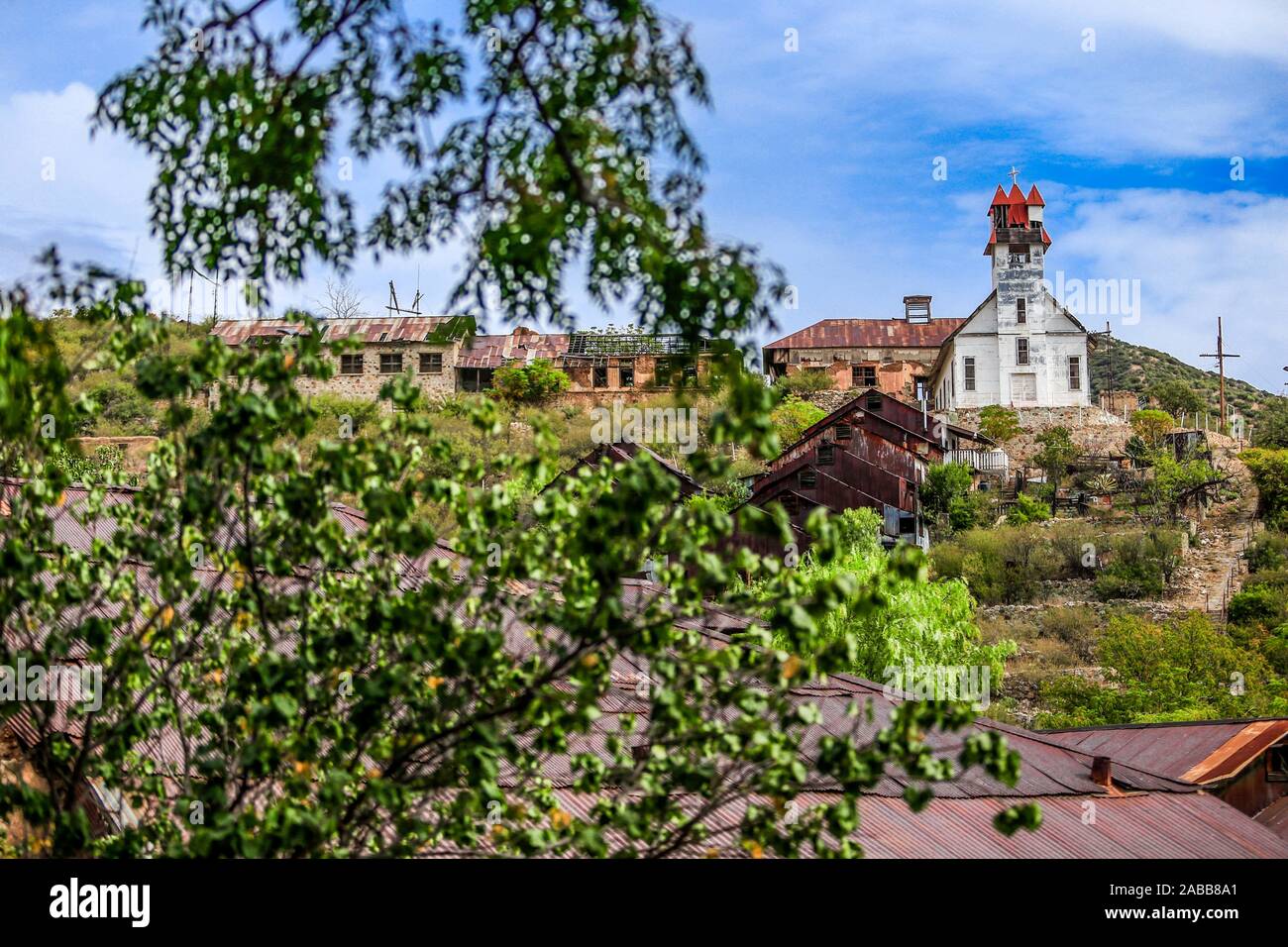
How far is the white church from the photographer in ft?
170

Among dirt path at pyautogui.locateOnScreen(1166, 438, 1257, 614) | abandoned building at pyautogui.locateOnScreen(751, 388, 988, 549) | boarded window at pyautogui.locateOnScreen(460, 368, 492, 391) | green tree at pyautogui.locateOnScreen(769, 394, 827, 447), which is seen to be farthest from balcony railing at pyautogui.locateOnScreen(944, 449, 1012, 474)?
boarded window at pyautogui.locateOnScreen(460, 368, 492, 391)

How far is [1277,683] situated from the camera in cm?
3084

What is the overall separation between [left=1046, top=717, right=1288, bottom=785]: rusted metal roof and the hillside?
41.2 m

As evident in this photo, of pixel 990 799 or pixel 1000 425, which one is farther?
pixel 1000 425

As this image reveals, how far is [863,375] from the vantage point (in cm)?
5725

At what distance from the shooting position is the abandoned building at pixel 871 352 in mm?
57062

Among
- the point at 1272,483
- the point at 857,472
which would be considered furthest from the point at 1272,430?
the point at 857,472

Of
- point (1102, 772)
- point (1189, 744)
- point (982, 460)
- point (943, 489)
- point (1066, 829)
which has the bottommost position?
point (1189, 744)

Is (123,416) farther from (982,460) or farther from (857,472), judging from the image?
(982,460)

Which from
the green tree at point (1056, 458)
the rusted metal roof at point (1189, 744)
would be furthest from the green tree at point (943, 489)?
the rusted metal roof at point (1189, 744)

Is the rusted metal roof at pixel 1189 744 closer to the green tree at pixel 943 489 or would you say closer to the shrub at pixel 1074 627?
the shrub at pixel 1074 627

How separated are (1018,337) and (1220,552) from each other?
1358cm
